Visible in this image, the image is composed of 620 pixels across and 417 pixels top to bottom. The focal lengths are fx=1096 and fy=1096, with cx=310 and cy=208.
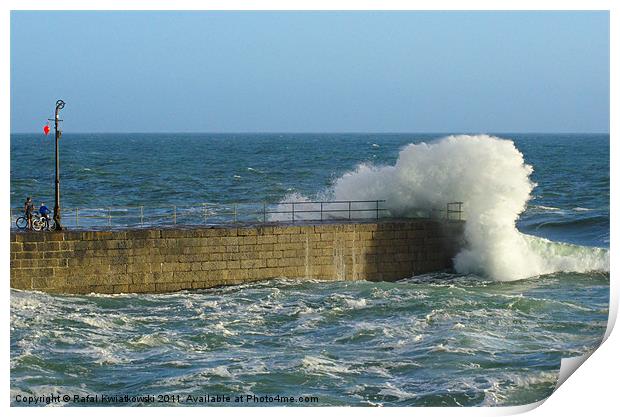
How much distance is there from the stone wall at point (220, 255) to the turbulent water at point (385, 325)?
422 mm

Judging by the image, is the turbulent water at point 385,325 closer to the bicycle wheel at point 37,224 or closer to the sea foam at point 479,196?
the sea foam at point 479,196

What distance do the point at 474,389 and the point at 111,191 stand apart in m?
35.3

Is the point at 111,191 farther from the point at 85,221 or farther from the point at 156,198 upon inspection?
the point at 85,221

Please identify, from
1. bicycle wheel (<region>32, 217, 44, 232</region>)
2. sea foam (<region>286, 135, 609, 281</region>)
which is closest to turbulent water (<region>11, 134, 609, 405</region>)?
sea foam (<region>286, 135, 609, 281</region>)

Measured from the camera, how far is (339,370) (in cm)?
1534

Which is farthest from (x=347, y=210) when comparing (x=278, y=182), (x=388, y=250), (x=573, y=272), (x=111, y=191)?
(x=278, y=182)

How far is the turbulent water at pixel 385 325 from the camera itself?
579 inches

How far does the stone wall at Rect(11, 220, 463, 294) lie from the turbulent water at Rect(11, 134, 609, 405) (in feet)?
1.38

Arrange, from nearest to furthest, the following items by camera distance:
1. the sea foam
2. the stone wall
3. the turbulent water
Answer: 1. the turbulent water
2. the stone wall
3. the sea foam

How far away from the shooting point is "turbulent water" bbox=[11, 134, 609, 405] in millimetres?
14719

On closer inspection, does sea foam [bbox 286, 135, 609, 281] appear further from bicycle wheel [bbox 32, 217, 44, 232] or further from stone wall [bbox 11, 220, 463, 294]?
bicycle wheel [bbox 32, 217, 44, 232]

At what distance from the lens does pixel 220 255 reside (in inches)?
856

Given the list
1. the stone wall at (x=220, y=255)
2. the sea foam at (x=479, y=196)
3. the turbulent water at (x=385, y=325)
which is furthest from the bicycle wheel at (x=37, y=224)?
the sea foam at (x=479, y=196)

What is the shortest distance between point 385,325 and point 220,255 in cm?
474
